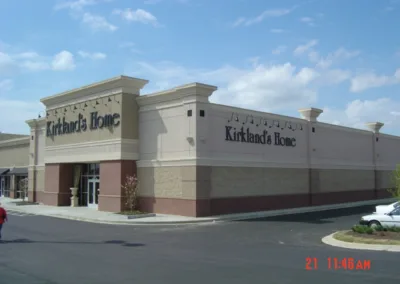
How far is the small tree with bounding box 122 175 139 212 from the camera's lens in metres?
27.6

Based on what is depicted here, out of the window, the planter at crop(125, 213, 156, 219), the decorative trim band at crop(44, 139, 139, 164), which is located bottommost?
the planter at crop(125, 213, 156, 219)

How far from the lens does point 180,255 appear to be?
42.9 feet

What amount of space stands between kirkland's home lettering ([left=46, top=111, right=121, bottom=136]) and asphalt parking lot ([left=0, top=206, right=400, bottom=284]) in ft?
30.1

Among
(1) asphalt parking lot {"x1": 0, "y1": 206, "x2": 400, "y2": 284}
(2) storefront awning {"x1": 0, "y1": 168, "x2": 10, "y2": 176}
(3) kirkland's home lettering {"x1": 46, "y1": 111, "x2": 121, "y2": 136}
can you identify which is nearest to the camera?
(1) asphalt parking lot {"x1": 0, "y1": 206, "x2": 400, "y2": 284}

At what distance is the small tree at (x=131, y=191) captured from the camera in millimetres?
27641

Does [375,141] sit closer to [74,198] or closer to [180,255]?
[74,198]

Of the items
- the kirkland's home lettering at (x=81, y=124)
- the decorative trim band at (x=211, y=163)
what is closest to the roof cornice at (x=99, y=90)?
the kirkland's home lettering at (x=81, y=124)

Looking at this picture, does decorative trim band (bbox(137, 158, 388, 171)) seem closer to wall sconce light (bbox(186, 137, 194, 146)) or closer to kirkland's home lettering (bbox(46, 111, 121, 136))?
wall sconce light (bbox(186, 137, 194, 146))

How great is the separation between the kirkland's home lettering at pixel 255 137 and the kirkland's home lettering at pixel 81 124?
7210mm

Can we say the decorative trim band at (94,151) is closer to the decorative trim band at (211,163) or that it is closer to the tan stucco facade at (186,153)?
the tan stucco facade at (186,153)

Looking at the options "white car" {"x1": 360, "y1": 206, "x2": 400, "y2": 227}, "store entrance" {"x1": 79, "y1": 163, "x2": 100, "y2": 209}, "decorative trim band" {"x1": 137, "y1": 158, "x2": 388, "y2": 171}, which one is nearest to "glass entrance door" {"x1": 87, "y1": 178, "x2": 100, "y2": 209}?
"store entrance" {"x1": 79, "y1": 163, "x2": 100, "y2": 209}

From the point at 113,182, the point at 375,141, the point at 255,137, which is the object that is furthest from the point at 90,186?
the point at 375,141
